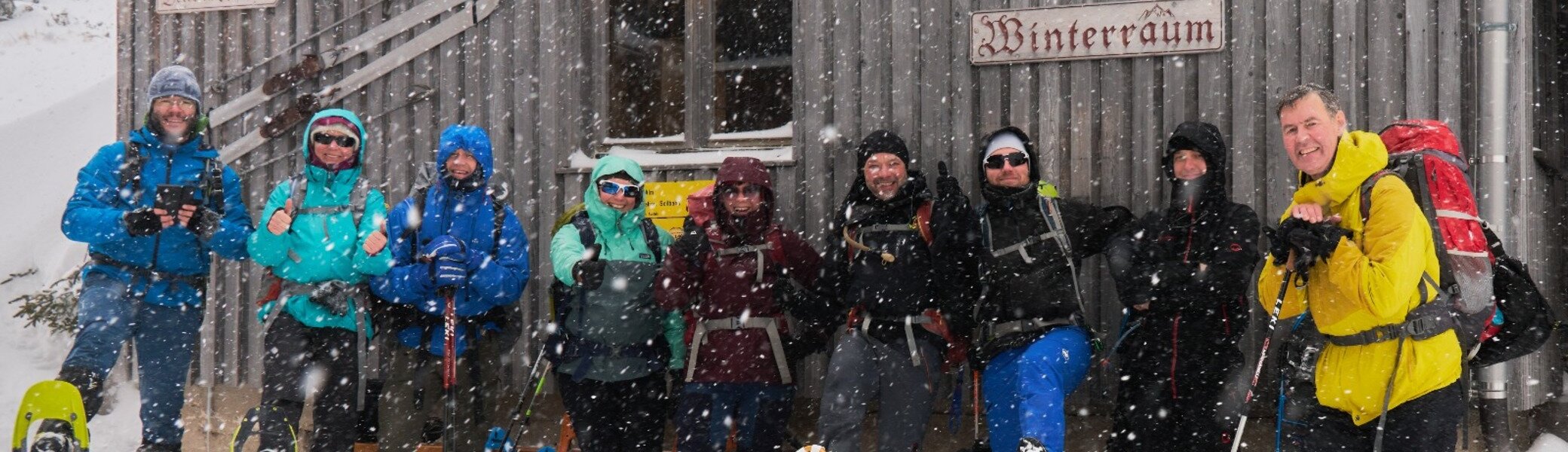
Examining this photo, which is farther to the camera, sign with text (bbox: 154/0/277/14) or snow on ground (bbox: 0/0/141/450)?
snow on ground (bbox: 0/0/141/450)

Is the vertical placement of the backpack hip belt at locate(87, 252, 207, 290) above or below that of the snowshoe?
above

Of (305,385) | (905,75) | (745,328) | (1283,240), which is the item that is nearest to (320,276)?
(305,385)

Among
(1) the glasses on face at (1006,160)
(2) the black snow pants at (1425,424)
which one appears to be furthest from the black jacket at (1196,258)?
(2) the black snow pants at (1425,424)

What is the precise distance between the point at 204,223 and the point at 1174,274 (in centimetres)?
432

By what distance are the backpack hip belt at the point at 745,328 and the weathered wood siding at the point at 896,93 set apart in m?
0.99

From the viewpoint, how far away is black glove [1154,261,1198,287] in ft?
15.0

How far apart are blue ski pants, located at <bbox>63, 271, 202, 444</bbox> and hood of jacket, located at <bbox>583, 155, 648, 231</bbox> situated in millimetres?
1989

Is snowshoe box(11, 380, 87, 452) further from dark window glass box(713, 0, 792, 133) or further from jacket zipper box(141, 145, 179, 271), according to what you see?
dark window glass box(713, 0, 792, 133)

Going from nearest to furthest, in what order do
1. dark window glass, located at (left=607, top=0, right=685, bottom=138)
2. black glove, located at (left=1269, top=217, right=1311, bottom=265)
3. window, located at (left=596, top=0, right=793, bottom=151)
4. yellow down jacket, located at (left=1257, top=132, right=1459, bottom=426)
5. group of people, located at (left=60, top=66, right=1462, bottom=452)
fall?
yellow down jacket, located at (left=1257, top=132, right=1459, bottom=426) < black glove, located at (left=1269, top=217, right=1311, bottom=265) < group of people, located at (left=60, top=66, right=1462, bottom=452) < window, located at (left=596, top=0, right=793, bottom=151) < dark window glass, located at (left=607, top=0, right=685, bottom=138)

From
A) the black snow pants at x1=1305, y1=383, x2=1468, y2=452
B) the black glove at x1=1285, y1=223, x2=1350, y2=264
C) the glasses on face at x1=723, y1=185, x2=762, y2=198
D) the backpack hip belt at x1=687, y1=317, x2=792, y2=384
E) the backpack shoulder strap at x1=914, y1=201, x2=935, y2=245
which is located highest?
the glasses on face at x1=723, y1=185, x2=762, y2=198

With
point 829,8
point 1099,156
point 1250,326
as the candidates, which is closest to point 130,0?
point 829,8

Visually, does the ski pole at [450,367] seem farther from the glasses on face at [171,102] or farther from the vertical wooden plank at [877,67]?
the vertical wooden plank at [877,67]

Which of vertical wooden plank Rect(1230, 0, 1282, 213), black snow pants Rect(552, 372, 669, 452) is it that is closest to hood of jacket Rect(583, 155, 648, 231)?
black snow pants Rect(552, 372, 669, 452)

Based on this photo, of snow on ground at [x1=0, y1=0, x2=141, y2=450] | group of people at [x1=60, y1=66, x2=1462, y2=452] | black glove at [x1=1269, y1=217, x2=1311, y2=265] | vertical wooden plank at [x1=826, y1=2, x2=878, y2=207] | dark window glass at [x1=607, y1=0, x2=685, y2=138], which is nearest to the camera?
black glove at [x1=1269, y1=217, x2=1311, y2=265]
